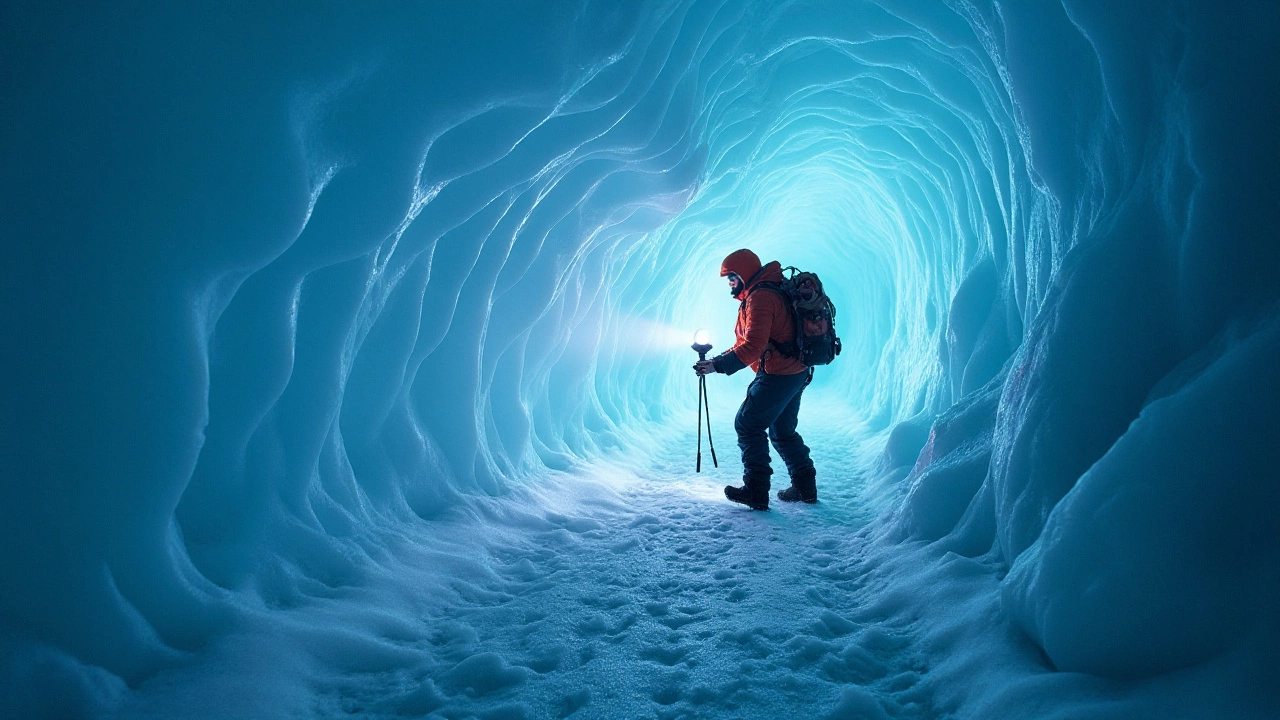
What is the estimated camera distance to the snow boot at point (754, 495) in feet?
17.6

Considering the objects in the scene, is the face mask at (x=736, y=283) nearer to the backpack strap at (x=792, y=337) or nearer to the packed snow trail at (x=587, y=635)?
the backpack strap at (x=792, y=337)

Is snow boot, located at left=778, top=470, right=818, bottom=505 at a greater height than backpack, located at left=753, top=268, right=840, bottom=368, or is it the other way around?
backpack, located at left=753, top=268, right=840, bottom=368

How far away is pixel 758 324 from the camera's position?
5.14 metres

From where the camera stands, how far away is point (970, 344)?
5.89 m

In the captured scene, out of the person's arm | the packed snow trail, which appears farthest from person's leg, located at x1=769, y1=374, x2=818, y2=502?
the packed snow trail

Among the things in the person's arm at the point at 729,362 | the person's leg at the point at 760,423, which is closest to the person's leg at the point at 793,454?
the person's leg at the point at 760,423

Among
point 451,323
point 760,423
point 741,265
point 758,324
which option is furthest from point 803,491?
point 451,323

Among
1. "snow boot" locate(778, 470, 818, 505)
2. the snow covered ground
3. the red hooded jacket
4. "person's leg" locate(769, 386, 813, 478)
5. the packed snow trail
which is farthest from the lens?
"snow boot" locate(778, 470, 818, 505)

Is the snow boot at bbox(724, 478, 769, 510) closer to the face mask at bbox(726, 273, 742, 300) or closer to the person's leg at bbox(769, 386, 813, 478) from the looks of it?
the person's leg at bbox(769, 386, 813, 478)

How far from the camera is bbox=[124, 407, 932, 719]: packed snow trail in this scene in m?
2.37

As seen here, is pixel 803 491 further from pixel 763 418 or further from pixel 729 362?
pixel 729 362

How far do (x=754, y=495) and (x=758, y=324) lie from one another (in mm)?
1477

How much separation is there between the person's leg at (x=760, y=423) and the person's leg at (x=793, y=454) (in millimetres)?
192

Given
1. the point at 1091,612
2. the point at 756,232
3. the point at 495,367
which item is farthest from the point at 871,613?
the point at 756,232
